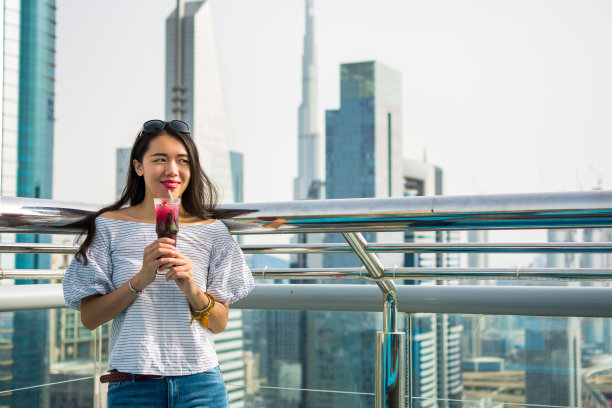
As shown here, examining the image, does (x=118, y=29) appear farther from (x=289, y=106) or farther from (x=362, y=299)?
(x=362, y=299)

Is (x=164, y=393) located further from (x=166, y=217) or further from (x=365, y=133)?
(x=365, y=133)

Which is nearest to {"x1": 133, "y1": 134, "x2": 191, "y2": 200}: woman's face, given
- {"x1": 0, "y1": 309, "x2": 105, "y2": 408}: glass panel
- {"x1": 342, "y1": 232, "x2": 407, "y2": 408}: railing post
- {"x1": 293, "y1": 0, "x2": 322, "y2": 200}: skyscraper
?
{"x1": 342, "y1": 232, "x2": 407, "y2": 408}: railing post

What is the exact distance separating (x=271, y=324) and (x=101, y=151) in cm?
4881

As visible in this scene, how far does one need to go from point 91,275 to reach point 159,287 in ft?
0.44

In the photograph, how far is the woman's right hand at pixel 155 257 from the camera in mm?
1330

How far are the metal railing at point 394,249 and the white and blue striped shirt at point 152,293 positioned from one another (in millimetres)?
90

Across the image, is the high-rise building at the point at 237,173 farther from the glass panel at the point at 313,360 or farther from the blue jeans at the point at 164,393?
the blue jeans at the point at 164,393

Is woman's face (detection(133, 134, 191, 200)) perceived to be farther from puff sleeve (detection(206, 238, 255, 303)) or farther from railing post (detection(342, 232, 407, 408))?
railing post (detection(342, 232, 407, 408))

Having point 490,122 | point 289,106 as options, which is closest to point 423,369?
point 490,122

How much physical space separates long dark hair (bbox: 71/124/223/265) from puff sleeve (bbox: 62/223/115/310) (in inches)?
3.6

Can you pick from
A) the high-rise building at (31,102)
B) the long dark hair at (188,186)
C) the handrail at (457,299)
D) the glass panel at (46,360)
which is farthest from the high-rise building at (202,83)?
the long dark hair at (188,186)

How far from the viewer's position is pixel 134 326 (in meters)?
1.43

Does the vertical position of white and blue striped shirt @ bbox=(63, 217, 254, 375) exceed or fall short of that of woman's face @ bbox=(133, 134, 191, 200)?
it falls short

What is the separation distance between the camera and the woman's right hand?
133 cm
